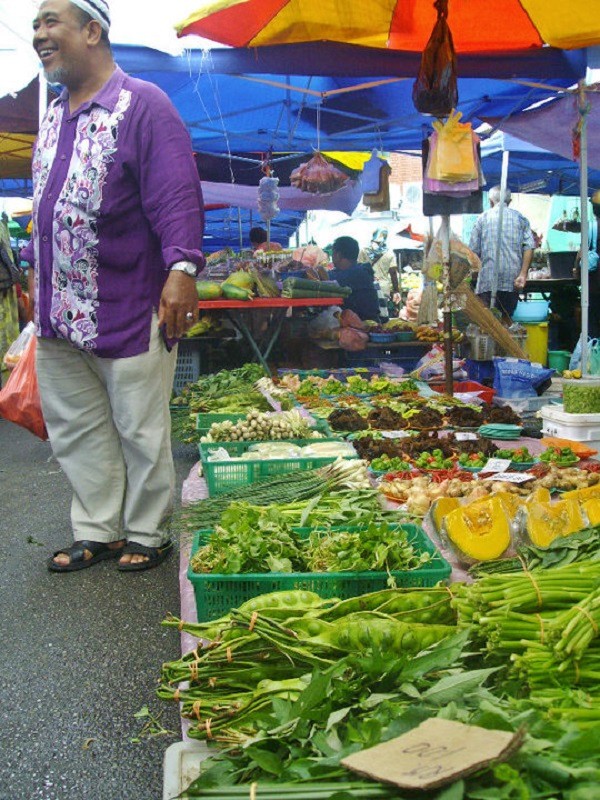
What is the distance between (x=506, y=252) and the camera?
34.3 ft

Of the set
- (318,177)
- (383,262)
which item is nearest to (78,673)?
(318,177)

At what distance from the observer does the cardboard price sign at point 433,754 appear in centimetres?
130

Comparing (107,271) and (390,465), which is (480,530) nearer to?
(390,465)

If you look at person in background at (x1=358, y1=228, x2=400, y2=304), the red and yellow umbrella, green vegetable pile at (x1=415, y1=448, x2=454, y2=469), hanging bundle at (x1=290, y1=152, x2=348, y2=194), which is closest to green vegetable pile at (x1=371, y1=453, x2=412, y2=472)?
green vegetable pile at (x1=415, y1=448, x2=454, y2=469)

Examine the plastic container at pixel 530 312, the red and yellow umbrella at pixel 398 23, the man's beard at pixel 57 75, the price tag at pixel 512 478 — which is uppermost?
the red and yellow umbrella at pixel 398 23

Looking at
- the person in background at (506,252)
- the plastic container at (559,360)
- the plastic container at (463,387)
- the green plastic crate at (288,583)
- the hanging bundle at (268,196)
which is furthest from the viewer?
the plastic container at (559,360)

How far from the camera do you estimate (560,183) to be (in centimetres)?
1474

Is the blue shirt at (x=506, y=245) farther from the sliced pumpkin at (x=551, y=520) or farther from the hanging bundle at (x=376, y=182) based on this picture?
the sliced pumpkin at (x=551, y=520)

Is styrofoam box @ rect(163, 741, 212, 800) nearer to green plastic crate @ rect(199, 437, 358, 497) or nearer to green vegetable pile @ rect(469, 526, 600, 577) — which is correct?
green vegetable pile @ rect(469, 526, 600, 577)

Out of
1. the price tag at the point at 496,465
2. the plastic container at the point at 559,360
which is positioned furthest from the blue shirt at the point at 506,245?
the price tag at the point at 496,465

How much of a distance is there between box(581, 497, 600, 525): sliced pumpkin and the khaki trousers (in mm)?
1978

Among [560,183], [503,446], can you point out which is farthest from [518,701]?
[560,183]

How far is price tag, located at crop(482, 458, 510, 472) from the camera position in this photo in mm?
4352

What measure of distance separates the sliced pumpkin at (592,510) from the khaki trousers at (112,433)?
1978mm
